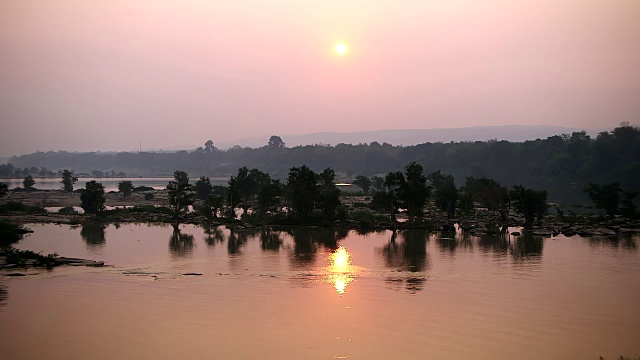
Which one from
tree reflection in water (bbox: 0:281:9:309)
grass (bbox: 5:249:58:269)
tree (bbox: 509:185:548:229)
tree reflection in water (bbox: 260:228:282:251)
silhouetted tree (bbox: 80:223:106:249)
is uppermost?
tree (bbox: 509:185:548:229)

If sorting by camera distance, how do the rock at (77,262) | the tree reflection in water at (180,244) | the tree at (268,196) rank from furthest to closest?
the tree at (268,196) → the tree reflection in water at (180,244) → the rock at (77,262)

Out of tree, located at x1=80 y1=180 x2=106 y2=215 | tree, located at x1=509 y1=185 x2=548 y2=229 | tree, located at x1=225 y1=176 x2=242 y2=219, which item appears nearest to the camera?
tree, located at x1=509 y1=185 x2=548 y2=229

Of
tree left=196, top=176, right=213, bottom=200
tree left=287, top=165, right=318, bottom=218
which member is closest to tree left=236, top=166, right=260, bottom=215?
tree left=196, top=176, right=213, bottom=200

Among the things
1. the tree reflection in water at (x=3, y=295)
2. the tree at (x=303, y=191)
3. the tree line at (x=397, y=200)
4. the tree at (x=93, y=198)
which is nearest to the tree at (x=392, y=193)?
the tree line at (x=397, y=200)

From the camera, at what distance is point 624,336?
19.6 meters

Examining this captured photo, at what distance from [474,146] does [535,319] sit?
149244 millimetres

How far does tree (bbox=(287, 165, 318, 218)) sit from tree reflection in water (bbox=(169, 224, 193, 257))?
10347 millimetres

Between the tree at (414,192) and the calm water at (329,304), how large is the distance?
40.8 ft

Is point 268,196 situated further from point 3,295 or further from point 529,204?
point 3,295

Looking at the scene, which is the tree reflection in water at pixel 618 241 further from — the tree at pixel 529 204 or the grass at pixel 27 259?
the grass at pixel 27 259

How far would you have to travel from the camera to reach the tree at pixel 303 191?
176ft

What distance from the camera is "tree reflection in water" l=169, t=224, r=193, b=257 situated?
37181 mm

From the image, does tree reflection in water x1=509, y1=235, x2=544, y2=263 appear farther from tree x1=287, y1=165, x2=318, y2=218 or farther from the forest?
the forest

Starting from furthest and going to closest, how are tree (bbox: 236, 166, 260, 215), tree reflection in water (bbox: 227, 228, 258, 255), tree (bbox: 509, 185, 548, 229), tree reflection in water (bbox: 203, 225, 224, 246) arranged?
tree (bbox: 236, 166, 260, 215), tree (bbox: 509, 185, 548, 229), tree reflection in water (bbox: 203, 225, 224, 246), tree reflection in water (bbox: 227, 228, 258, 255)
